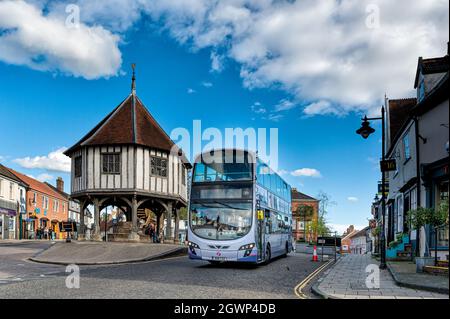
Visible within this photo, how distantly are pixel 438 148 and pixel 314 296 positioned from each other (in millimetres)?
10060

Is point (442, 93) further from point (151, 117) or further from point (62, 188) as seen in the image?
point (62, 188)

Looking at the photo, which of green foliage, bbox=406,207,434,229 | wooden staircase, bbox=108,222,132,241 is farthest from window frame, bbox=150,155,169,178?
green foliage, bbox=406,207,434,229

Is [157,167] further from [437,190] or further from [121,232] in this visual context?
[437,190]

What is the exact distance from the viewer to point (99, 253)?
2342cm

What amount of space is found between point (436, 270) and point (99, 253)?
51.7 feet

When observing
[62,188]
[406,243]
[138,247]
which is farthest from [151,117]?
[62,188]

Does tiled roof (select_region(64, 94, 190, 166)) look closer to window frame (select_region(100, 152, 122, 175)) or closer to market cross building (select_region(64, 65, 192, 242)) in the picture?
market cross building (select_region(64, 65, 192, 242))

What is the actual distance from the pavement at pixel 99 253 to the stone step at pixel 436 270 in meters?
12.5

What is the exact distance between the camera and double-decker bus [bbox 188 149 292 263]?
1712cm

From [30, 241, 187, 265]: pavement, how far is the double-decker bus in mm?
5607

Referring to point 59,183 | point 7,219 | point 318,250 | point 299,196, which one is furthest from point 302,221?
point 7,219

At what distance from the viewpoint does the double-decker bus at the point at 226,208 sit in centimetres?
1712
